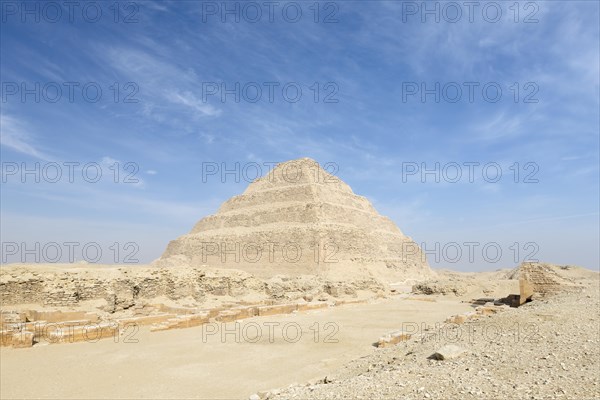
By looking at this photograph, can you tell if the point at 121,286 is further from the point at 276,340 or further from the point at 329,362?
the point at 329,362

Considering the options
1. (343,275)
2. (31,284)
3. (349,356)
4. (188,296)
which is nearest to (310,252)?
(343,275)

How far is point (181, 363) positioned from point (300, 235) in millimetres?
37983

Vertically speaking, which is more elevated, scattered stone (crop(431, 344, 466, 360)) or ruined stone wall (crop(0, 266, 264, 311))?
scattered stone (crop(431, 344, 466, 360))

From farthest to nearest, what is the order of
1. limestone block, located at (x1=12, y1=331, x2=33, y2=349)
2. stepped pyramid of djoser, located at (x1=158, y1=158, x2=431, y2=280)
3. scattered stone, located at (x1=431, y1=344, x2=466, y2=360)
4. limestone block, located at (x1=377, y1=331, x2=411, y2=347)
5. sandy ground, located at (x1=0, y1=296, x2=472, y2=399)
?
stepped pyramid of djoser, located at (x1=158, y1=158, x2=431, y2=280) < limestone block, located at (x1=12, y1=331, x2=33, y2=349) < limestone block, located at (x1=377, y1=331, x2=411, y2=347) < sandy ground, located at (x1=0, y1=296, x2=472, y2=399) < scattered stone, located at (x1=431, y1=344, x2=466, y2=360)

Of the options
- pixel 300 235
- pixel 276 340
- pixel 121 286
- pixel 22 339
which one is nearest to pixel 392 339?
pixel 276 340

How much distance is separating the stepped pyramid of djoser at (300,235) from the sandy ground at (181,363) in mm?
27069

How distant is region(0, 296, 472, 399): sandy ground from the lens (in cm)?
649

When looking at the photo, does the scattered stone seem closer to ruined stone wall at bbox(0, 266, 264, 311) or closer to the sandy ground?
the sandy ground

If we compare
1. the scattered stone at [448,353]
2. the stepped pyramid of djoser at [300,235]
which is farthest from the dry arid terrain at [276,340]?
the stepped pyramid of djoser at [300,235]

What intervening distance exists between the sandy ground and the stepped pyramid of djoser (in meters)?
27.1

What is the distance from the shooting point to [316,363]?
8117 mm

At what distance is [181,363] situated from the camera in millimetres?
8180

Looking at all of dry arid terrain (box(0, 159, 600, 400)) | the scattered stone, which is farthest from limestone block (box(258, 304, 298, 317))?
the scattered stone

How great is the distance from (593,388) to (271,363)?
5.84 m
